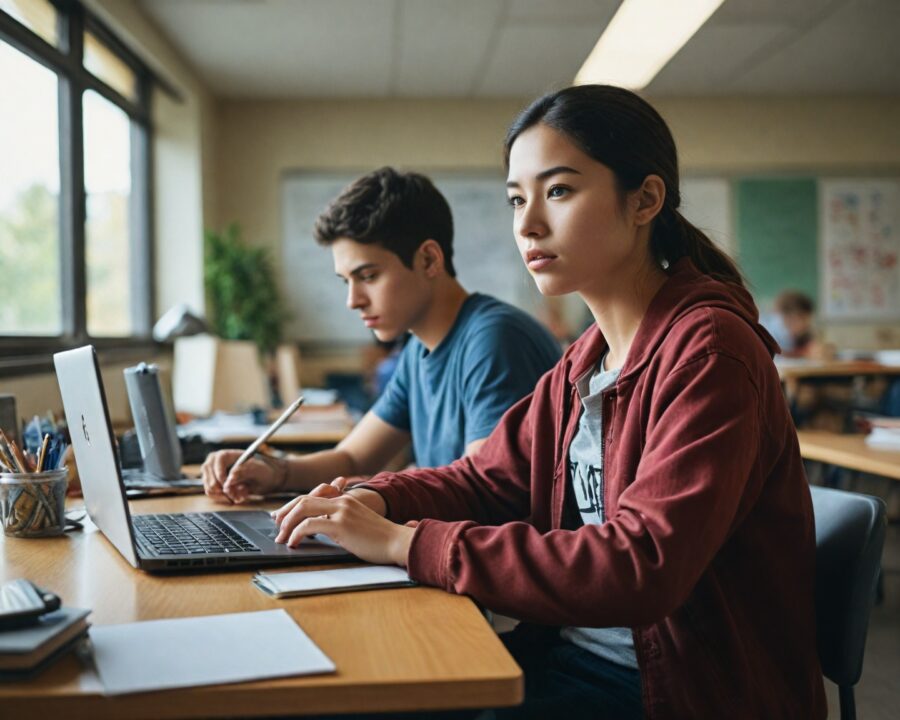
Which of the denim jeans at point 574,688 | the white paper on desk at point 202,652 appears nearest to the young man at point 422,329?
the denim jeans at point 574,688

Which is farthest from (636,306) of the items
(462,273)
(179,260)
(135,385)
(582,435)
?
(462,273)

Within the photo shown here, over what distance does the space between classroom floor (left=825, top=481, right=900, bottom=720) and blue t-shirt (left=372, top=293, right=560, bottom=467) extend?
98cm

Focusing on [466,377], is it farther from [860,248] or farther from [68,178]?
[860,248]

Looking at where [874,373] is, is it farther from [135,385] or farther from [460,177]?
[135,385]

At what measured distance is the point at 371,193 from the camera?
6.55ft

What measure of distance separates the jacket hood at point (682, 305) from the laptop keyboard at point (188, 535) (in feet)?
1.81

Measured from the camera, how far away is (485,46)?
5.67 meters

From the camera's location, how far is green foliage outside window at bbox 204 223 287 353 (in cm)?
619

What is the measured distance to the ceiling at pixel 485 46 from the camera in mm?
5004

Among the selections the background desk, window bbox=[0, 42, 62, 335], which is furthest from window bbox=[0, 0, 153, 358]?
the background desk

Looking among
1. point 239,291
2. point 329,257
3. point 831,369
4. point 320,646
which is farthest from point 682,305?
point 329,257

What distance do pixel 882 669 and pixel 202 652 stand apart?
2490 mm

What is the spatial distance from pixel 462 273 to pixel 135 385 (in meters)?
5.23

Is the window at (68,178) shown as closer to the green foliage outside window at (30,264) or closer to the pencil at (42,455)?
the green foliage outside window at (30,264)
